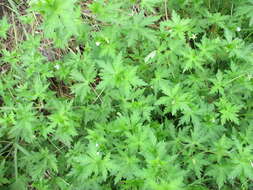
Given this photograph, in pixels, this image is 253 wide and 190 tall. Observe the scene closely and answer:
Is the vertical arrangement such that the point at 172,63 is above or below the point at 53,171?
above

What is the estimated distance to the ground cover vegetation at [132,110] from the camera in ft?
9.78

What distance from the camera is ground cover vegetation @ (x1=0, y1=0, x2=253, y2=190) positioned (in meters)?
2.98

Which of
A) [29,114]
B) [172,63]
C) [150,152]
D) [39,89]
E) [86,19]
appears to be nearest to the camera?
[150,152]

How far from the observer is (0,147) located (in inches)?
144

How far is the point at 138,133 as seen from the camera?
3.01 m

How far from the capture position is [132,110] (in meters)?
3.27

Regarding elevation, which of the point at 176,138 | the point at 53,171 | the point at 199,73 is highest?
the point at 199,73

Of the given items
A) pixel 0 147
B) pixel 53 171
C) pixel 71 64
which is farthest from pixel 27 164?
pixel 71 64

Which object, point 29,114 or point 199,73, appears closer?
point 29,114

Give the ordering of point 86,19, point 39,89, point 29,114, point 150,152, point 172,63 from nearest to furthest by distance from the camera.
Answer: point 150,152
point 29,114
point 39,89
point 172,63
point 86,19

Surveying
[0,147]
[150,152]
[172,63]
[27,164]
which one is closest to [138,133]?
[150,152]

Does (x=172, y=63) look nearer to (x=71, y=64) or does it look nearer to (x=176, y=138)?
(x=176, y=138)

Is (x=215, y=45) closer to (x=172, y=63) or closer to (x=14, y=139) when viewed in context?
(x=172, y=63)

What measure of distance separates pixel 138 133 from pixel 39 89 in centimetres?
112
